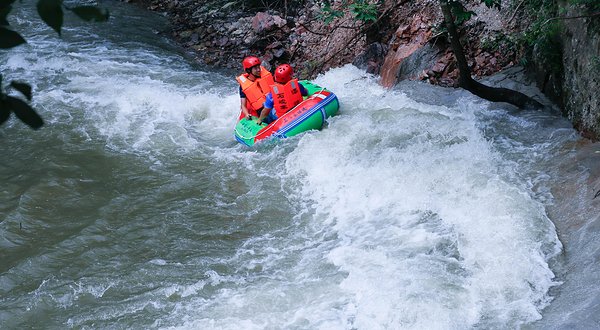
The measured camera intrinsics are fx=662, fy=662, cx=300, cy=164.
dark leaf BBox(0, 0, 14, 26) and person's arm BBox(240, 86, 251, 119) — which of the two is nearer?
dark leaf BBox(0, 0, 14, 26)

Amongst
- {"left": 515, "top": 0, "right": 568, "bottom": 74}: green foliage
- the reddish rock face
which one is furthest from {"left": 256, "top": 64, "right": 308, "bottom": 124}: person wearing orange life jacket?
{"left": 515, "top": 0, "right": 568, "bottom": 74}: green foliage

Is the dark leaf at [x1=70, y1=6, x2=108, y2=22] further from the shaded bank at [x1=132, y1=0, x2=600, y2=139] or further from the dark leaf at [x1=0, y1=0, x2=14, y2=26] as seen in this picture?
the shaded bank at [x1=132, y1=0, x2=600, y2=139]

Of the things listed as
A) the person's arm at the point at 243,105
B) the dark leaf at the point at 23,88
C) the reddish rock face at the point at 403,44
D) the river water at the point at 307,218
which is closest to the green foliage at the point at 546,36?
the river water at the point at 307,218

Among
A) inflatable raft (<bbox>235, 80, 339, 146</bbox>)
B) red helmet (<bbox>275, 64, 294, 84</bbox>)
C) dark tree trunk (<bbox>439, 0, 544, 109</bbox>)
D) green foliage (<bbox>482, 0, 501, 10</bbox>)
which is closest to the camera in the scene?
green foliage (<bbox>482, 0, 501, 10</bbox>)

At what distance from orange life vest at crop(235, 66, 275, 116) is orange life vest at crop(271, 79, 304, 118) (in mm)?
353

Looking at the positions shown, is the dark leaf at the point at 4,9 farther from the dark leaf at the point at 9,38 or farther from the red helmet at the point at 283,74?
the red helmet at the point at 283,74

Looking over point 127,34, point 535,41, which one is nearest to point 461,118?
point 535,41

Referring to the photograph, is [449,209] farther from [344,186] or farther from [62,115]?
[62,115]

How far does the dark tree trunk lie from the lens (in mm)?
7109

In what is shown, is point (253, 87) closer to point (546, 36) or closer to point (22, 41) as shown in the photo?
point (546, 36)

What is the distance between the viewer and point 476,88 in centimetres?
738

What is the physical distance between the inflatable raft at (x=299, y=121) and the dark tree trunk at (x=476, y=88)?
5.29 ft

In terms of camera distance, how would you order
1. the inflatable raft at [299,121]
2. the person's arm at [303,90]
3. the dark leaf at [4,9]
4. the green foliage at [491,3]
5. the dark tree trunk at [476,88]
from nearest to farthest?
the dark leaf at [4,9] < the green foliage at [491,3] < the dark tree trunk at [476,88] < the inflatable raft at [299,121] < the person's arm at [303,90]

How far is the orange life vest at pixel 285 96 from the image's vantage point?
26.6 feet
